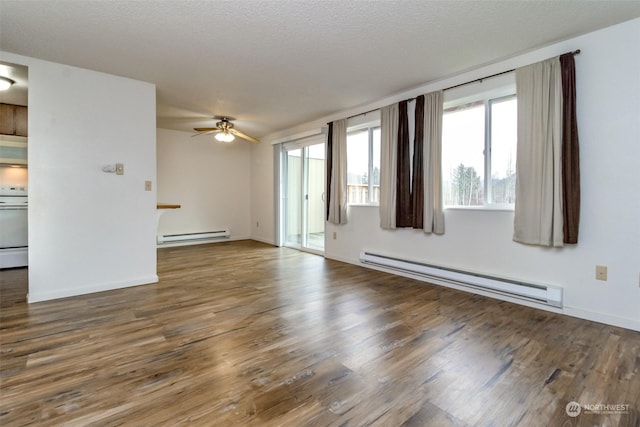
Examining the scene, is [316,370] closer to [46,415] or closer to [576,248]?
[46,415]

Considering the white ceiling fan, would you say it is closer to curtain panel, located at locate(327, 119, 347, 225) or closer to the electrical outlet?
curtain panel, located at locate(327, 119, 347, 225)

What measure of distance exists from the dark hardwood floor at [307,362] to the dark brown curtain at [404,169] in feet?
3.65

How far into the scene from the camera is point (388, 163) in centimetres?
402

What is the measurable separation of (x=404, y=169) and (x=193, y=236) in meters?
4.86

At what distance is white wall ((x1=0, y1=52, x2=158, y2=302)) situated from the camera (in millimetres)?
2971

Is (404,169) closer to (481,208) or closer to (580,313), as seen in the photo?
(481,208)

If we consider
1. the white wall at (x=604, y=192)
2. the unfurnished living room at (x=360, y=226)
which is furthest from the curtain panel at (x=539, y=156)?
the white wall at (x=604, y=192)

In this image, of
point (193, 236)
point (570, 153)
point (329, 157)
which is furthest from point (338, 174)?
point (193, 236)

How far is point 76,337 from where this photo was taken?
2.20 metres

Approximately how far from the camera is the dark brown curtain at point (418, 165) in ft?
11.9

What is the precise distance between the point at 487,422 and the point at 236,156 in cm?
684

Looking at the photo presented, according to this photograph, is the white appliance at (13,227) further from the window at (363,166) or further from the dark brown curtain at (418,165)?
the dark brown curtain at (418,165)

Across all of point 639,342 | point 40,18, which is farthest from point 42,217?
point 639,342

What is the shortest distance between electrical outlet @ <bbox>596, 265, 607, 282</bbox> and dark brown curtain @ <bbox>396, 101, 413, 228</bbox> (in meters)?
1.80
